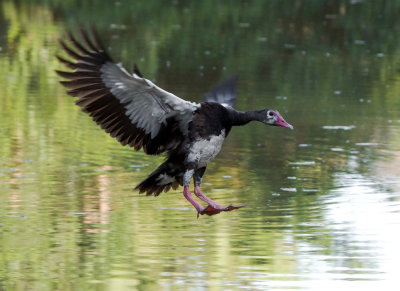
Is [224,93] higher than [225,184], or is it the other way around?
[224,93]

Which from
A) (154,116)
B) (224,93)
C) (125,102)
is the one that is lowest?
(154,116)

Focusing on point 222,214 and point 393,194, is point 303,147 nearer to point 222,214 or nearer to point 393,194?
point 393,194

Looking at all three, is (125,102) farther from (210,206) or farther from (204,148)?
(210,206)

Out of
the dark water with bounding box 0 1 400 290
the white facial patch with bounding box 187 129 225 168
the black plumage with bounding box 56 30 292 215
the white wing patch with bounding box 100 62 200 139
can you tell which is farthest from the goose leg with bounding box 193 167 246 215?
the white wing patch with bounding box 100 62 200 139

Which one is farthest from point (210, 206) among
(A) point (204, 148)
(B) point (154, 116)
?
(B) point (154, 116)

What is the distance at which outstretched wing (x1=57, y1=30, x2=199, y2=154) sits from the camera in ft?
29.3

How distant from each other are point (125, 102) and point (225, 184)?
8.32 ft

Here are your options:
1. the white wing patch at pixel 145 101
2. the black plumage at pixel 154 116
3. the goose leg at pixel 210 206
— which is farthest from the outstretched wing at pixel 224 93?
Result: the white wing patch at pixel 145 101

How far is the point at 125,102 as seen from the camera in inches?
363

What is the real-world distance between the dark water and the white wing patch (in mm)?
994

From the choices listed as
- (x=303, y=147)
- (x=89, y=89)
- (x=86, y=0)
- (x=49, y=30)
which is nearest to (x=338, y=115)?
(x=303, y=147)

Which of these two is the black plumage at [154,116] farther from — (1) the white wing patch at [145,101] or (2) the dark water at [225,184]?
(2) the dark water at [225,184]

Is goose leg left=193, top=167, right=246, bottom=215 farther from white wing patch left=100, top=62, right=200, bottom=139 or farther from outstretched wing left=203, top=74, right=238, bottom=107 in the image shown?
outstretched wing left=203, top=74, right=238, bottom=107

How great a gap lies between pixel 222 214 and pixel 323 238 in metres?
1.26
